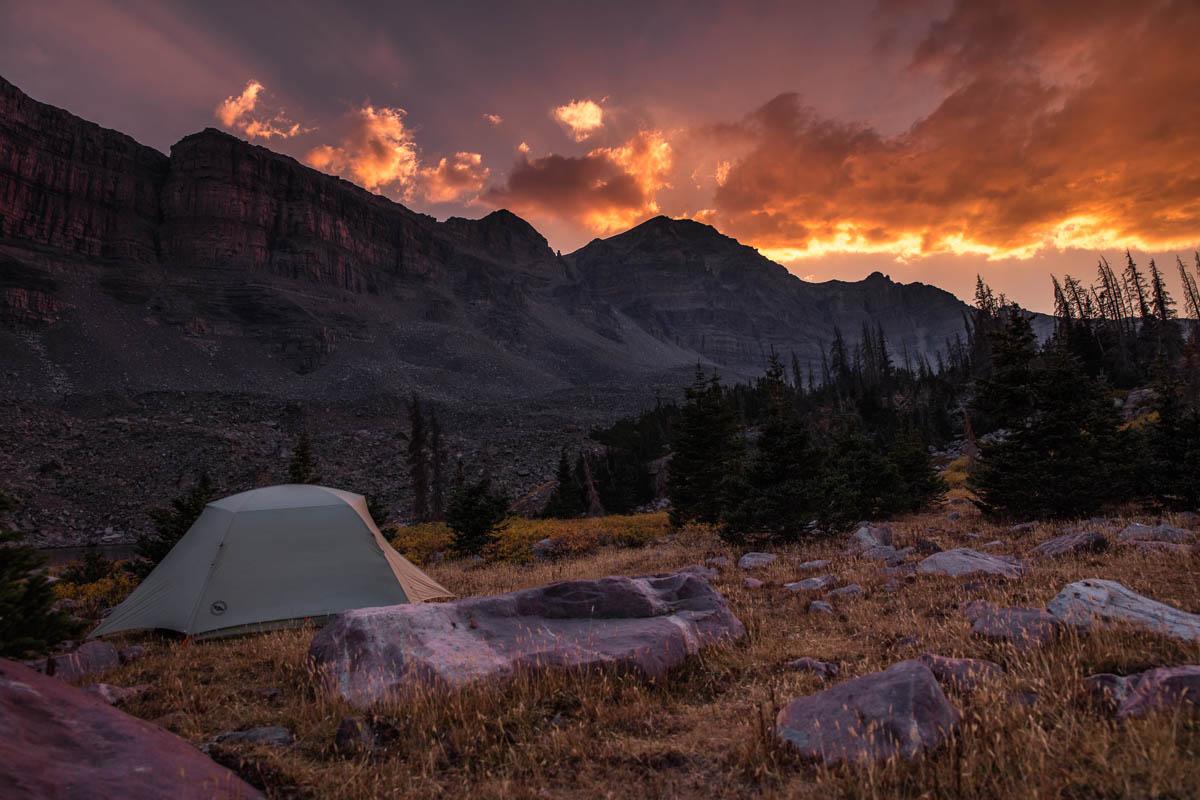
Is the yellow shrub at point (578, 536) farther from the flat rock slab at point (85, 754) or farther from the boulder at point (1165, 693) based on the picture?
the boulder at point (1165, 693)

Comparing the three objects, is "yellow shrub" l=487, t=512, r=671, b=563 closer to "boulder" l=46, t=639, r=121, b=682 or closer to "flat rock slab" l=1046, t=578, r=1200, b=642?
"boulder" l=46, t=639, r=121, b=682

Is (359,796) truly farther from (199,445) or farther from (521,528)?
(199,445)

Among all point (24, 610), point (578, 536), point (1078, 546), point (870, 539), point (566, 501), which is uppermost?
point (24, 610)

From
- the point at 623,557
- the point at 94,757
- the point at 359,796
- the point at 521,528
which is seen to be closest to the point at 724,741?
the point at 359,796

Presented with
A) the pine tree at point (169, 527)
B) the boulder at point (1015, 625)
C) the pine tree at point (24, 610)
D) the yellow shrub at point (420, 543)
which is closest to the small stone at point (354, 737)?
the pine tree at point (24, 610)


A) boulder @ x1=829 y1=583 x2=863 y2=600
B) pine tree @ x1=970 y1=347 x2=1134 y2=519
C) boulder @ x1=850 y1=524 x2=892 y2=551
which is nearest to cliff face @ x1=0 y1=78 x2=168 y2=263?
boulder @ x1=850 y1=524 x2=892 y2=551

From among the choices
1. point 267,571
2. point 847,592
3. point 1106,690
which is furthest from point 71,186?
point 1106,690

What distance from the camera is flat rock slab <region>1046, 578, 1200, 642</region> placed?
4.77m

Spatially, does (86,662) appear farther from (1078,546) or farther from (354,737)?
(1078,546)

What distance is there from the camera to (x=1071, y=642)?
4688 mm

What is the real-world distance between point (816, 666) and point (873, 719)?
1.95 m

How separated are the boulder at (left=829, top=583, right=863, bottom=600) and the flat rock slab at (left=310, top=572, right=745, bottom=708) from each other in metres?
2.38

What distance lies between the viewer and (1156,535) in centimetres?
996

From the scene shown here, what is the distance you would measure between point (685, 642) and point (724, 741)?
201 cm
